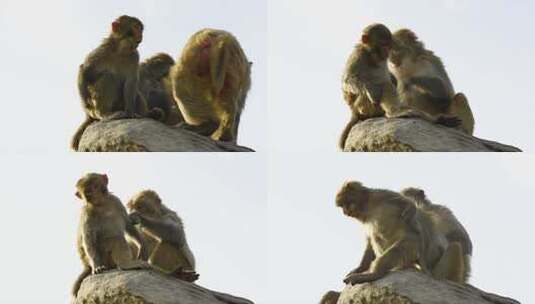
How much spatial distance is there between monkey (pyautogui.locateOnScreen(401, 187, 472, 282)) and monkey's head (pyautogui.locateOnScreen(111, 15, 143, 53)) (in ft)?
14.1

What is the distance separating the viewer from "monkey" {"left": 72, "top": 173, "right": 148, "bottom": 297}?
22969 millimetres

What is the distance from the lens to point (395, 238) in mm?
23344

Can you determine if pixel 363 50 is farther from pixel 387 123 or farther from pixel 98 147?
pixel 98 147

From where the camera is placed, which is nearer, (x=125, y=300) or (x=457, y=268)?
(x=125, y=300)

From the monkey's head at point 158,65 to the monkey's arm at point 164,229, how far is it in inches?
128

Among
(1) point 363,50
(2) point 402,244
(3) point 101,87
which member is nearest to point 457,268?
(2) point 402,244

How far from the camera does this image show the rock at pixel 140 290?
21.8 metres

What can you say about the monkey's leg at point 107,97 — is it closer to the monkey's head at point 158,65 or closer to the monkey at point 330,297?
the monkey's head at point 158,65

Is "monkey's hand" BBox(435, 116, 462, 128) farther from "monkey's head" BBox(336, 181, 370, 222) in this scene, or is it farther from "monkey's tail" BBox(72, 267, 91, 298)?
"monkey's tail" BBox(72, 267, 91, 298)

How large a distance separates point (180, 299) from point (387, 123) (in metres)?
4.49

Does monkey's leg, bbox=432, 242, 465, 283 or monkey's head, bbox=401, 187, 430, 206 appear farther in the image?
monkey's head, bbox=401, 187, 430, 206

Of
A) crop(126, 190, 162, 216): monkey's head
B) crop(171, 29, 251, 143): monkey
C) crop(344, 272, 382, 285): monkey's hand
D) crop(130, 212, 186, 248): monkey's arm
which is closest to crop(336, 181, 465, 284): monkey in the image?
crop(344, 272, 382, 285): monkey's hand

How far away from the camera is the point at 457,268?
23766 millimetres

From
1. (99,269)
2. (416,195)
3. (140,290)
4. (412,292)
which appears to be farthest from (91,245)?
(416,195)
